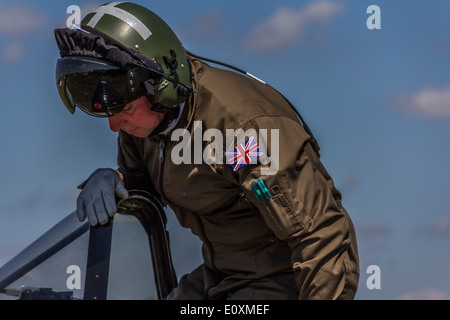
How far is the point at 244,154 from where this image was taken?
370cm

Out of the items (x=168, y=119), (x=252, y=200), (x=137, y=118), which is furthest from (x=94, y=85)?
(x=252, y=200)

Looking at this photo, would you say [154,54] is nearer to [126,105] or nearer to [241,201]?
[126,105]

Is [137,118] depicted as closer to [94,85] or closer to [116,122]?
[116,122]

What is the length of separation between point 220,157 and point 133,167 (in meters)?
0.87

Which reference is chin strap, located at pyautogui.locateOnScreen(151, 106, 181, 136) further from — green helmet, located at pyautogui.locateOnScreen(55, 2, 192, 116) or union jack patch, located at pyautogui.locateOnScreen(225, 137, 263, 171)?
union jack patch, located at pyautogui.locateOnScreen(225, 137, 263, 171)

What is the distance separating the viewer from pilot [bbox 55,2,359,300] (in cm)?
366

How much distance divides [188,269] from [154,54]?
122 centimetres

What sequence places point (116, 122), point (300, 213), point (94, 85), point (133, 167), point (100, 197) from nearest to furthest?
point (300, 213) < point (94, 85) < point (116, 122) < point (100, 197) < point (133, 167)

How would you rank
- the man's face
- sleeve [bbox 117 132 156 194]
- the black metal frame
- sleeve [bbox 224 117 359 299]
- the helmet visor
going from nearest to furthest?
sleeve [bbox 224 117 359 299]
the helmet visor
the man's face
the black metal frame
sleeve [bbox 117 132 156 194]

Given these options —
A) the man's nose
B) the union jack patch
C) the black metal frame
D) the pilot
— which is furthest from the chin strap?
the black metal frame

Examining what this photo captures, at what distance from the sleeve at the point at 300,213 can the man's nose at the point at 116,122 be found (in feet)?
2.06

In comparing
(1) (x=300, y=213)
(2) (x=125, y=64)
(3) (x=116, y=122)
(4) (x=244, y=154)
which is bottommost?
(1) (x=300, y=213)

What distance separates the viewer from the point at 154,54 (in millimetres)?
3889

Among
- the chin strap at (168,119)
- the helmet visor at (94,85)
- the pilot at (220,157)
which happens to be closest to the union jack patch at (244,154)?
the pilot at (220,157)
